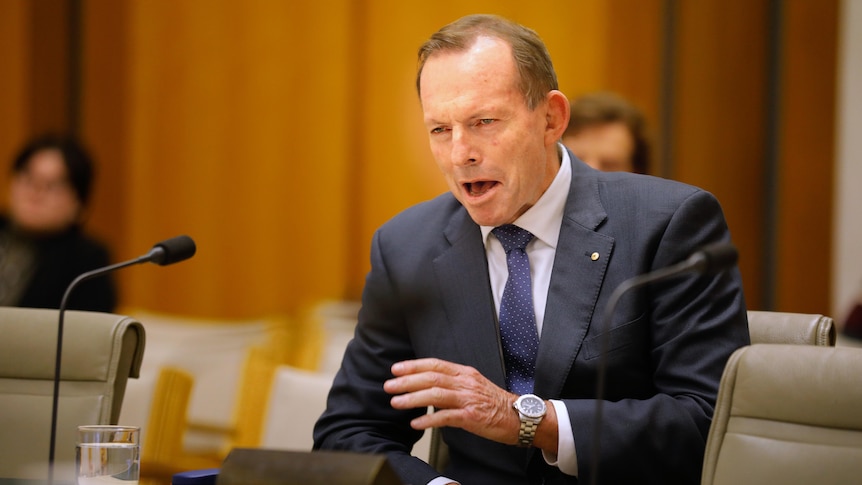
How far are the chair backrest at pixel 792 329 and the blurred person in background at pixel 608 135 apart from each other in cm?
109

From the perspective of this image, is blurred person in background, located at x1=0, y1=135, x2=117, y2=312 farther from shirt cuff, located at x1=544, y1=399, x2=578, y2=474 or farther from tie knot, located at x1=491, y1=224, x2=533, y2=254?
shirt cuff, located at x1=544, y1=399, x2=578, y2=474

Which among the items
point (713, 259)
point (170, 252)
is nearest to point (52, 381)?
point (170, 252)

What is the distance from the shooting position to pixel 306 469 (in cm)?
136

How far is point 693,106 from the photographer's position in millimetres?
4660

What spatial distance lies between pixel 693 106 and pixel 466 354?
291cm

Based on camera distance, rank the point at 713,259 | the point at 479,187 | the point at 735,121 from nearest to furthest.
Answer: the point at 713,259, the point at 479,187, the point at 735,121

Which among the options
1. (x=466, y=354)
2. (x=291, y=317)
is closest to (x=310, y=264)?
(x=291, y=317)

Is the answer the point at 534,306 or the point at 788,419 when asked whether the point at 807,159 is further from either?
the point at 788,419

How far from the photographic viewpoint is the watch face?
1.82 metres

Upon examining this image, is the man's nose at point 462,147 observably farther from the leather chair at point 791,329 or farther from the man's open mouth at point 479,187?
the leather chair at point 791,329

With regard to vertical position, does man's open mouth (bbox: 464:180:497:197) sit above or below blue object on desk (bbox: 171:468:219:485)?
above

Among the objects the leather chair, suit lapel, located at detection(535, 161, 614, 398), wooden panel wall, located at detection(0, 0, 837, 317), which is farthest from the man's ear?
wooden panel wall, located at detection(0, 0, 837, 317)

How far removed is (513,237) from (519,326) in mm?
185

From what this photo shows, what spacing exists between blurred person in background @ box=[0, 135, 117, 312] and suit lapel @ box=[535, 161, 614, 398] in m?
2.40
